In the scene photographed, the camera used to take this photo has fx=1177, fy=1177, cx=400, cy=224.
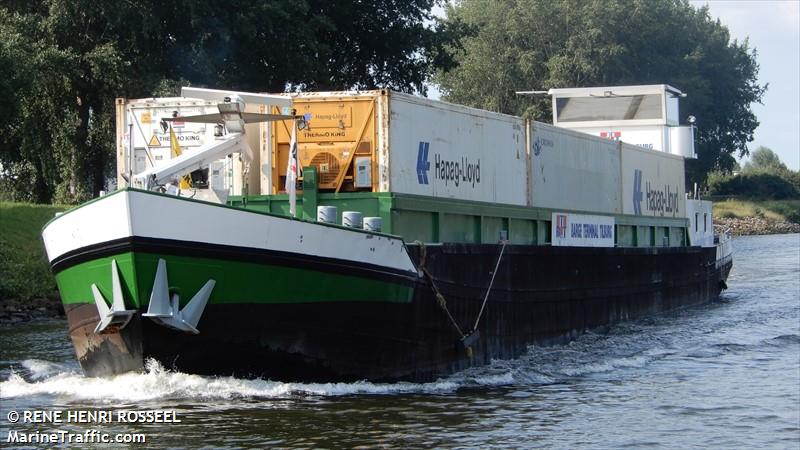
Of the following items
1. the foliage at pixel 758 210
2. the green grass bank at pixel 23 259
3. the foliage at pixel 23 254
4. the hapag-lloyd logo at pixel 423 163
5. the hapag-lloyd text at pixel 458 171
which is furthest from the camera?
the foliage at pixel 758 210

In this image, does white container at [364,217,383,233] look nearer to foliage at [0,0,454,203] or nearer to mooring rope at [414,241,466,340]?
mooring rope at [414,241,466,340]

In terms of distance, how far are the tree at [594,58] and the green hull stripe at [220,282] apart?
5004 centimetres

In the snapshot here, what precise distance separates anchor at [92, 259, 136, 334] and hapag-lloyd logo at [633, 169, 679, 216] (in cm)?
1442

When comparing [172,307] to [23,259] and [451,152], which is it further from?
[23,259]

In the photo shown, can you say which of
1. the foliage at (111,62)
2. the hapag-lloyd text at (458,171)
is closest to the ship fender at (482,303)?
the hapag-lloyd text at (458,171)

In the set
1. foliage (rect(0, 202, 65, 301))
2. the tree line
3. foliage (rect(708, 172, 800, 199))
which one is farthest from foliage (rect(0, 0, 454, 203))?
foliage (rect(708, 172, 800, 199))

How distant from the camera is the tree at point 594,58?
216 feet

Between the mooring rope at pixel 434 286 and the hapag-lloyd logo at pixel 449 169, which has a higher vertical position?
the hapag-lloyd logo at pixel 449 169

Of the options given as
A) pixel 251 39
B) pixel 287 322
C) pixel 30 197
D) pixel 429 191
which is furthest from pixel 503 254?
pixel 30 197

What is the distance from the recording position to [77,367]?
609 inches

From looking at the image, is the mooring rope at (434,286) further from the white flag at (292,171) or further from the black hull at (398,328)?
the white flag at (292,171)

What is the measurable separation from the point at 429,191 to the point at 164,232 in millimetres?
4773

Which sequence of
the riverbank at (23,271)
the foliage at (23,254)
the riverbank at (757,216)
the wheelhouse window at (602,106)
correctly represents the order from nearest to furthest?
the riverbank at (23,271)
the foliage at (23,254)
the wheelhouse window at (602,106)
the riverbank at (757,216)

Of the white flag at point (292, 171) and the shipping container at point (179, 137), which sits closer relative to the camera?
the white flag at point (292, 171)
